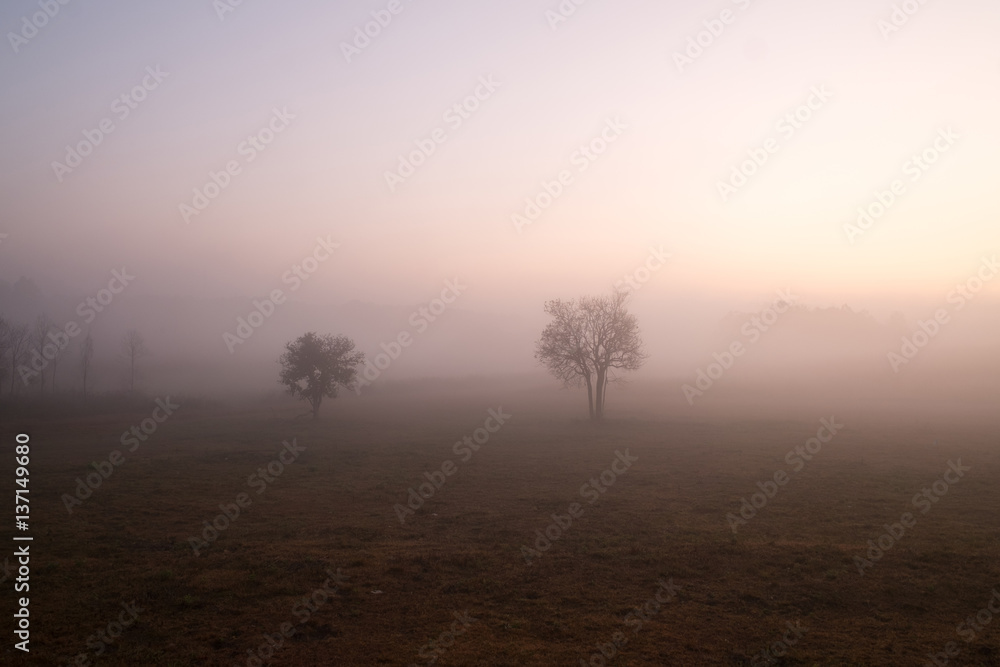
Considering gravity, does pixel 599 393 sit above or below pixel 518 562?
above

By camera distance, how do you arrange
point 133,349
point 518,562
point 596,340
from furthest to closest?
point 133,349 < point 596,340 < point 518,562

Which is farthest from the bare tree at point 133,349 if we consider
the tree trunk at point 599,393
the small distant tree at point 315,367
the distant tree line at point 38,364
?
the tree trunk at point 599,393

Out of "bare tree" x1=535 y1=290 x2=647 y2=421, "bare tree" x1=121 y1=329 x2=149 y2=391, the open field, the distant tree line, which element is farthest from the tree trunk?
"bare tree" x1=121 y1=329 x2=149 y2=391

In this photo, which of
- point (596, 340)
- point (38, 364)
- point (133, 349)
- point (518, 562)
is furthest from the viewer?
point (133, 349)

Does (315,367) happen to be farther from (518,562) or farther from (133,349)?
(133,349)

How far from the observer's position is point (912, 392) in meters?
70.8

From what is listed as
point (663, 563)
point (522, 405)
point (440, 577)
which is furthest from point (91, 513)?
point (522, 405)

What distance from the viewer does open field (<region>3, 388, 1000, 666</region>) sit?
10.7 m

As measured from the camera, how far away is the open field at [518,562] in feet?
35.2

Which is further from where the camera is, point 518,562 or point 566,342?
point 566,342

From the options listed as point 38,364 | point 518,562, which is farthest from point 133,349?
point 518,562

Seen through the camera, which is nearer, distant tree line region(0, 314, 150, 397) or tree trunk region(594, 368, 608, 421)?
tree trunk region(594, 368, 608, 421)

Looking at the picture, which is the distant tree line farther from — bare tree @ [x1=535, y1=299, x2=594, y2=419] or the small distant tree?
bare tree @ [x1=535, y1=299, x2=594, y2=419]

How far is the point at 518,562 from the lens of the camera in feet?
50.2
